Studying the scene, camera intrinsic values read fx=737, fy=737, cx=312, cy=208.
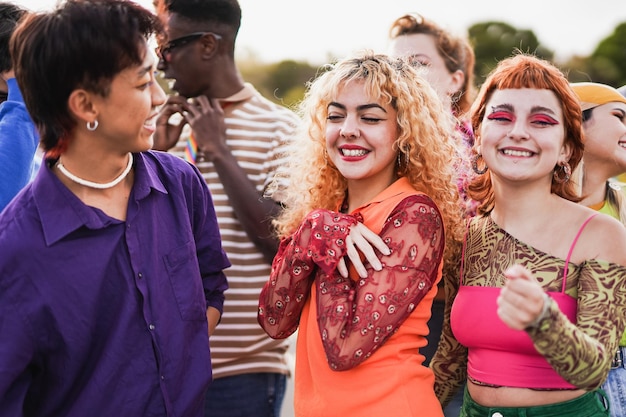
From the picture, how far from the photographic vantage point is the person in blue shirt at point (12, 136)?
8.16 feet

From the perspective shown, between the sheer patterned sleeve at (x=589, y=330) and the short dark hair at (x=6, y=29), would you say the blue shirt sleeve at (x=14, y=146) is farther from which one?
the sheer patterned sleeve at (x=589, y=330)

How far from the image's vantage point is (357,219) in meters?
2.41

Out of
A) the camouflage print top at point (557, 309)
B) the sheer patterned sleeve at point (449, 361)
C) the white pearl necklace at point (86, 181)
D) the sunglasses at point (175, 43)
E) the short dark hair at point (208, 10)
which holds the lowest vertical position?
the sheer patterned sleeve at point (449, 361)

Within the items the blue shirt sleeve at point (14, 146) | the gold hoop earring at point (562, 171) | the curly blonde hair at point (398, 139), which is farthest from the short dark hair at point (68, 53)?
the gold hoop earring at point (562, 171)

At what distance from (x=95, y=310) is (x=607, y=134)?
1995mm

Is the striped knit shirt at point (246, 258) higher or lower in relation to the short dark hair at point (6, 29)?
lower

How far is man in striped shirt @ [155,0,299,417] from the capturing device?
2932mm

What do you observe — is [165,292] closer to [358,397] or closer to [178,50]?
[358,397]

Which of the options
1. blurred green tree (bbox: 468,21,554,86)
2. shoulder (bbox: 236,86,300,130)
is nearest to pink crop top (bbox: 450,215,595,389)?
shoulder (bbox: 236,86,300,130)

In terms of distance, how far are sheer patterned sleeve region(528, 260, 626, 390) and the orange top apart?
0.44 m

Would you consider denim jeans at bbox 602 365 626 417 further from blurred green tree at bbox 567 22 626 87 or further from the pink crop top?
blurred green tree at bbox 567 22 626 87

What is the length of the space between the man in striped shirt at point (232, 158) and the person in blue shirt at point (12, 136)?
62 centimetres

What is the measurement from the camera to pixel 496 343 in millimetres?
2268

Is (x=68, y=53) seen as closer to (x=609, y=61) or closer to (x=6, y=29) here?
(x=6, y=29)
